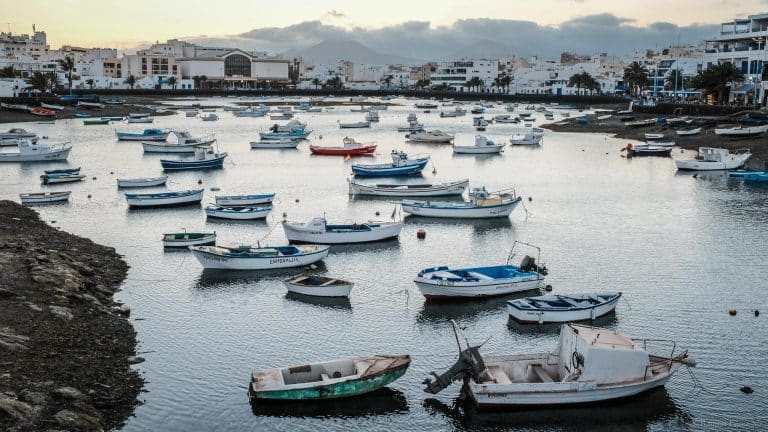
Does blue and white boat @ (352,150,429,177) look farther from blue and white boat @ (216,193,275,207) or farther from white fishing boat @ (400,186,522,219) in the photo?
white fishing boat @ (400,186,522,219)

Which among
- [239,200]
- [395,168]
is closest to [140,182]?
[239,200]

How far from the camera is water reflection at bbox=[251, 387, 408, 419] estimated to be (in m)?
16.1

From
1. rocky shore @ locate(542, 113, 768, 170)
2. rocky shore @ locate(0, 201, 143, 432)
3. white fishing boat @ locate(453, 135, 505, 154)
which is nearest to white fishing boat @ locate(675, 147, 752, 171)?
rocky shore @ locate(542, 113, 768, 170)

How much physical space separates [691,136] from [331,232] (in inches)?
2044

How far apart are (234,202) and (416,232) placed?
32.5 feet

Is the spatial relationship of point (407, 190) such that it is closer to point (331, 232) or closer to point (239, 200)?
point (239, 200)

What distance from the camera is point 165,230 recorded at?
112 ft

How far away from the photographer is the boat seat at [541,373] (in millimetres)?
16766

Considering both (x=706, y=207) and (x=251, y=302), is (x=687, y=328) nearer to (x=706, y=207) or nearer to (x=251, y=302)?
(x=251, y=302)

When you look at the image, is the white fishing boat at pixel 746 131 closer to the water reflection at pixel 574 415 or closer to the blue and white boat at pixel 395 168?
the blue and white boat at pixel 395 168

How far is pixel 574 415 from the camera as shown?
16109 mm

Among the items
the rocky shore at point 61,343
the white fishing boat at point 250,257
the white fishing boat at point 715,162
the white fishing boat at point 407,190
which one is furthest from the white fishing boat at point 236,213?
the white fishing boat at point 715,162

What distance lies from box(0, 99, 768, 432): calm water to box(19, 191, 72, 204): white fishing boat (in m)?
0.64

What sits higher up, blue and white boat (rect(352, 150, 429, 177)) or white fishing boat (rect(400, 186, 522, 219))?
blue and white boat (rect(352, 150, 429, 177))
